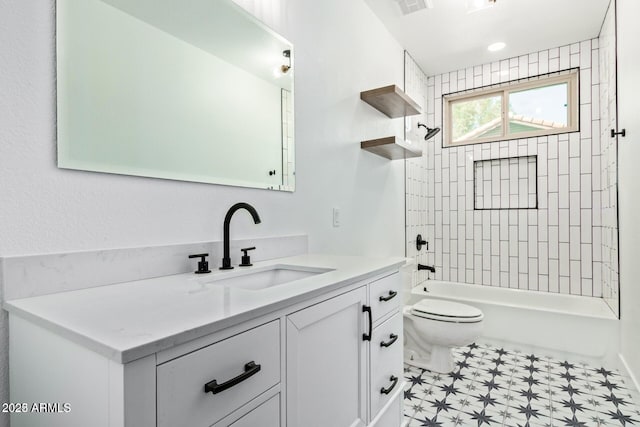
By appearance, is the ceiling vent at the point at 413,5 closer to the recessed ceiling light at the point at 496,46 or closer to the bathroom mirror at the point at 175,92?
the recessed ceiling light at the point at 496,46

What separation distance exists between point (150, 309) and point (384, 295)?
886mm

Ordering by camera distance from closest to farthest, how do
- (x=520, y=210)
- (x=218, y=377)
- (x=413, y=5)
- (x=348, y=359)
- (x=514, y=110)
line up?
(x=218, y=377) < (x=348, y=359) < (x=413, y=5) < (x=520, y=210) < (x=514, y=110)

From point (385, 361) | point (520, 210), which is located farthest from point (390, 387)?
point (520, 210)

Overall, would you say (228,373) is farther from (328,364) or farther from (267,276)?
(267,276)

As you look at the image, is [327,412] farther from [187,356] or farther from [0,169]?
[0,169]

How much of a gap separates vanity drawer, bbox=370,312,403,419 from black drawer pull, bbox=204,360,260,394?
64 centimetres

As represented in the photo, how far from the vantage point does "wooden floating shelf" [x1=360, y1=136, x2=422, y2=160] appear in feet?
7.16

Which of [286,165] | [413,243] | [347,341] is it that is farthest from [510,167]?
[347,341]

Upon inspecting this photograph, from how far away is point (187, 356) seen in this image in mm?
592

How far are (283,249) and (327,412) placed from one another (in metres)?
0.75

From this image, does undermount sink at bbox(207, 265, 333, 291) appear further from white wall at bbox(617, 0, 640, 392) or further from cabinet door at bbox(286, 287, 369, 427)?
white wall at bbox(617, 0, 640, 392)

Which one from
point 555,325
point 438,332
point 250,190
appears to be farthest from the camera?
point 555,325

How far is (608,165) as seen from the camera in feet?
8.64

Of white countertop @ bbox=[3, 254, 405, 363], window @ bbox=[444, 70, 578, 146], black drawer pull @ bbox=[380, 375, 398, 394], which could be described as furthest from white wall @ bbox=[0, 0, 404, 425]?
window @ bbox=[444, 70, 578, 146]
